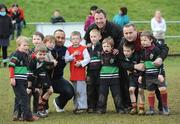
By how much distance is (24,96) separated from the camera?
1123 cm

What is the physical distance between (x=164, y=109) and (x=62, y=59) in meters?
2.19

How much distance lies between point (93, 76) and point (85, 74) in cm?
16

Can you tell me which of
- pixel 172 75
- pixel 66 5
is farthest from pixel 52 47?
pixel 66 5

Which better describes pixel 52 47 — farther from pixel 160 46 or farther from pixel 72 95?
pixel 160 46

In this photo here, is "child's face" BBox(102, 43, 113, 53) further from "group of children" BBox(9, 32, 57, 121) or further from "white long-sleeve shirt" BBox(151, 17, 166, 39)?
"white long-sleeve shirt" BBox(151, 17, 166, 39)

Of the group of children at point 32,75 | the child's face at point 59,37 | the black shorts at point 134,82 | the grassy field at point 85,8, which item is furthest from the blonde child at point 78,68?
the grassy field at point 85,8

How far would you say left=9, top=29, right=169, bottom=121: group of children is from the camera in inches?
444

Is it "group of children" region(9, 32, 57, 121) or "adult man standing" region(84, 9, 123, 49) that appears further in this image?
"adult man standing" region(84, 9, 123, 49)

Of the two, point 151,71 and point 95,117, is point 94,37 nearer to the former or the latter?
point 151,71

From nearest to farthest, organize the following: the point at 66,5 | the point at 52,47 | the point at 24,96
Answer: the point at 24,96, the point at 52,47, the point at 66,5

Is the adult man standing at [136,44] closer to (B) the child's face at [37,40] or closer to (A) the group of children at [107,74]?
(A) the group of children at [107,74]

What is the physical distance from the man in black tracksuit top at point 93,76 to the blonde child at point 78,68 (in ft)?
0.31

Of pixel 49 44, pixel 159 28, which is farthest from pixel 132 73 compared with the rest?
pixel 159 28

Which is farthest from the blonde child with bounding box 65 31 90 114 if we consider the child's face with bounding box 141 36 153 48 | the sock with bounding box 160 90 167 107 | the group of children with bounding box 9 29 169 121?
the sock with bounding box 160 90 167 107
